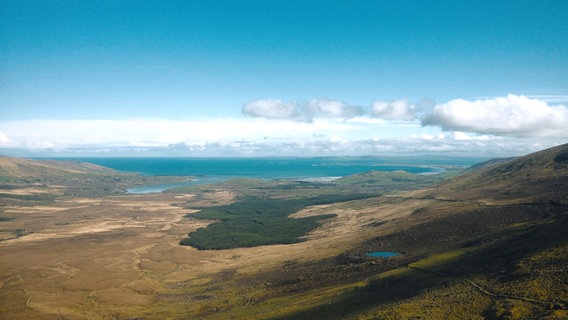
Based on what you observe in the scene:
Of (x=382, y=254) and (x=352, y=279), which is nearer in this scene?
(x=352, y=279)

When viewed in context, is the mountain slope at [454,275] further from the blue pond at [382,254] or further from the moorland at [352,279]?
the blue pond at [382,254]

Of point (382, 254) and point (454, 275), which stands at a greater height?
point (454, 275)

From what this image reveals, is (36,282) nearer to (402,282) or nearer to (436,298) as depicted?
(402,282)

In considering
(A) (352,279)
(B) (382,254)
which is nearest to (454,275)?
(A) (352,279)

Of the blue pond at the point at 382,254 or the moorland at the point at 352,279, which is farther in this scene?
the blue pond at the point at 382,254

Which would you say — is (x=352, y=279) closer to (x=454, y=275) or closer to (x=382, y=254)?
(x=454, y=275)

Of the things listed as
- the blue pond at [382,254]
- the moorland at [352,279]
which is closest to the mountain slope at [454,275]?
→ the moorland at [352,279]

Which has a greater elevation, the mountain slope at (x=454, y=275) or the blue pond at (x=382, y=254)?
the mountain slope at (x=454, y=275)

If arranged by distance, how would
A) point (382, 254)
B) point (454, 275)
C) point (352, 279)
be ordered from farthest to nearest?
point (382, 254) → point (352, 279) → point (454, 275)

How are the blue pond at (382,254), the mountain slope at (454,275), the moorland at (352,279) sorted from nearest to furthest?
the mountain slope at (454,275), the moorland at (352,279), the blue pond at (382,254)

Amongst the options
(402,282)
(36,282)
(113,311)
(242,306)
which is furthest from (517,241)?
(36,282)

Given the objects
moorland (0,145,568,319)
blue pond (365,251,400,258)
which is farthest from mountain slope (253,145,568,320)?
blue pond (365,251,400,258)
